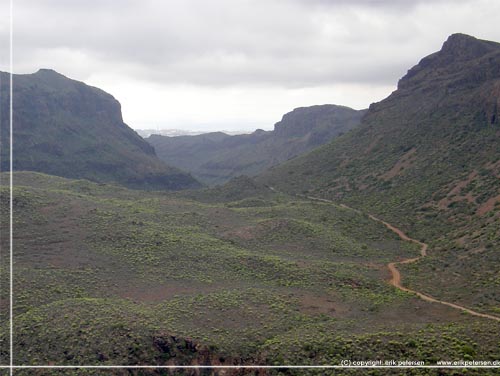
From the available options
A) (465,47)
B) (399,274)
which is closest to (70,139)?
(465,47)

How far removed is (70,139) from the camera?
4919 inches

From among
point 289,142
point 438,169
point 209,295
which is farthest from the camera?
point 289,142

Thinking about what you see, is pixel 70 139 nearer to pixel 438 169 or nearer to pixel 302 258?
pixel 438 169

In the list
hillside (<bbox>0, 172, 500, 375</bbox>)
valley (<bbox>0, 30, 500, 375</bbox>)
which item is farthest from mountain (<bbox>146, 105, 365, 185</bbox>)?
hillside (<bbox>0, 172, 500, 375</bbox>)

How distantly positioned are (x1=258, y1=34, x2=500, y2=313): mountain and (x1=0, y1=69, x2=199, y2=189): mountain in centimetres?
4295

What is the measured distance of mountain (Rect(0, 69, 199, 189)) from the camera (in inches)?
4513

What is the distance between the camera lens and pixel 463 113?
239 ft

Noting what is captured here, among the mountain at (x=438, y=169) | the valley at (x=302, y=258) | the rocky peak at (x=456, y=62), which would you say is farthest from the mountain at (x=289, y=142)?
the valley at (x=302, y=258)

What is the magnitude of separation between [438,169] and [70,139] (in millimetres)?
95968

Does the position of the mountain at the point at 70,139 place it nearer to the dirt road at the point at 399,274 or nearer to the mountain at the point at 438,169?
the mountain at the point at 438,169

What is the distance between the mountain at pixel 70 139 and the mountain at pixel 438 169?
141 feet

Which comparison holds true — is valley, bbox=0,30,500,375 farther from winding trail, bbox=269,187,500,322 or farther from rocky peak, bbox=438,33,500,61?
rocky peak, bbox=438,33,500,61

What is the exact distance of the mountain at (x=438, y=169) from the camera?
123 feet

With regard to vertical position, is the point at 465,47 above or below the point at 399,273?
above
